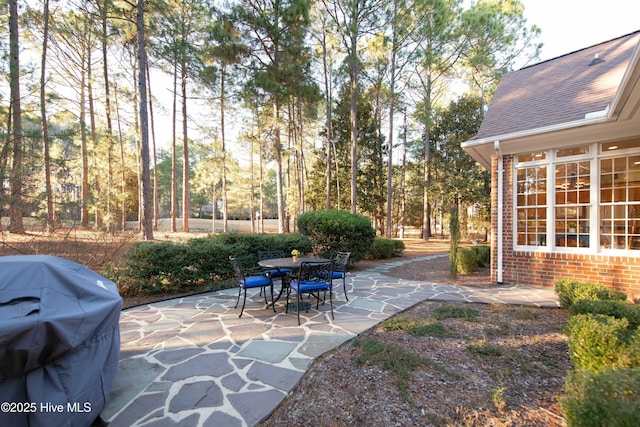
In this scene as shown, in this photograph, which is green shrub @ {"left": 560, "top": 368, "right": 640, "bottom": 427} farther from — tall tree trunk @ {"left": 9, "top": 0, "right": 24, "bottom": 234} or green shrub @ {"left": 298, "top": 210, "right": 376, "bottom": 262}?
tall tree trunk @ {"left": 9, "top": 0, "right": 24, "bottom": 234}

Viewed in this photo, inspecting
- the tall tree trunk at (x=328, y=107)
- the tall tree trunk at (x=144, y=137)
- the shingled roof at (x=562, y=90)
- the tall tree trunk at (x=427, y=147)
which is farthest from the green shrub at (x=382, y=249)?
the tall tree trunk at (x=144, y=137)

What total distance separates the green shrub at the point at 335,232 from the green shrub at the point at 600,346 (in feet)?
18.3

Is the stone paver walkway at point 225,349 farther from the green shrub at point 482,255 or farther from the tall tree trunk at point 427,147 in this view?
the tall tree trunk at point 427,147

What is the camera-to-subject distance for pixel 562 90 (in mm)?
6441

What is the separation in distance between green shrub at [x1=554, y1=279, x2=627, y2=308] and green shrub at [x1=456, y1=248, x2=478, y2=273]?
3197 millimetres

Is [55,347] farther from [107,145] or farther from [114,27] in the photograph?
[107,145]

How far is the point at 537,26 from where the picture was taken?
585 inches

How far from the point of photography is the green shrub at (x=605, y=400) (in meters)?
1.22

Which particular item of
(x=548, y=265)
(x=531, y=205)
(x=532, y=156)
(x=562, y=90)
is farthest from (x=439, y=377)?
(x=562, y=90)

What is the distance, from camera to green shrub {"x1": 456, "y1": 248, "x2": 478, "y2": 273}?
7.54 m

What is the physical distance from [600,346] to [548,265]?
4208mm

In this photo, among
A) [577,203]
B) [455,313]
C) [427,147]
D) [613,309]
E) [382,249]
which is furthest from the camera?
[427,147]

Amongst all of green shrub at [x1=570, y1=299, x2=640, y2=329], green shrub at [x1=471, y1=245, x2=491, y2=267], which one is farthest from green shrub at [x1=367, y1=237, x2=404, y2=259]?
green shrub at [x1=570, y1=299, x2=640, y2=329]

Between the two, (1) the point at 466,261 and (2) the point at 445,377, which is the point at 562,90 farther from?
(2) the point at 445,377
